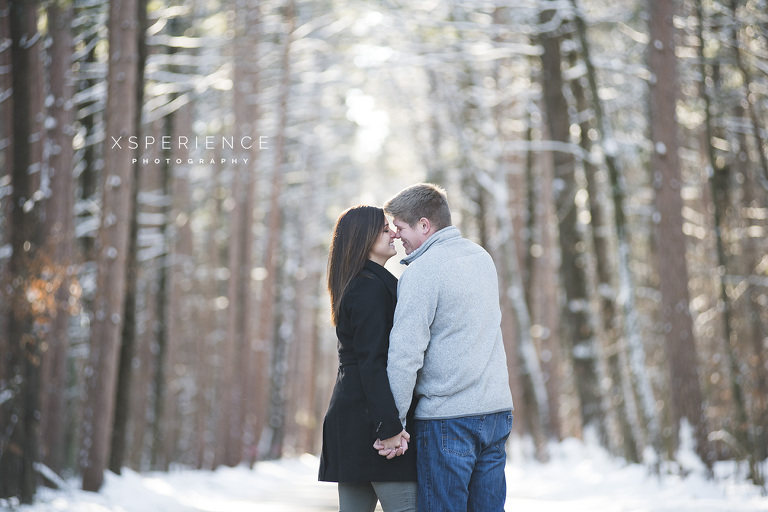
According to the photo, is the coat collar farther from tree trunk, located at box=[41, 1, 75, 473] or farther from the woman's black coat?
tree trunk, located at box=[41, 1, 75, 473]

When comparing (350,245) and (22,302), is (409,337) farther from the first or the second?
(22,302)

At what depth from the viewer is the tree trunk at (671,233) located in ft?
36.4

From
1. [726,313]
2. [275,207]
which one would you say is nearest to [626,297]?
[726,313]

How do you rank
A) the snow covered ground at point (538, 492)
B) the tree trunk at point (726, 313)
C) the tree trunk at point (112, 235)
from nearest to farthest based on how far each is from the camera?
the snow covered ground at point (538, 492)
the tree trunk at point (726, 313)
the tree trunk at point (112, 235)

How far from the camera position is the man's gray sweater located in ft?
13.9

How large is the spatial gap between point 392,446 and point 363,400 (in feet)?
0.88

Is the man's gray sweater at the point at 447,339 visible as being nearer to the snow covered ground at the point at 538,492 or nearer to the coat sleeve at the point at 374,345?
the coat sleeve at the point at 374,345

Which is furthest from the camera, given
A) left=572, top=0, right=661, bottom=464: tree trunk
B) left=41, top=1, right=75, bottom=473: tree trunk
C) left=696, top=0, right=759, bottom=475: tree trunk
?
left=572, top=0, right=661, bottom=464: tree trunk

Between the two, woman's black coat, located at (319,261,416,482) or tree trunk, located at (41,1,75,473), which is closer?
woman's black coat, located at (319,261,416,482)

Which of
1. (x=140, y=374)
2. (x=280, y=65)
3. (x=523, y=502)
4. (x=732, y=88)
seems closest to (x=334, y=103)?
(x=280, y=65)

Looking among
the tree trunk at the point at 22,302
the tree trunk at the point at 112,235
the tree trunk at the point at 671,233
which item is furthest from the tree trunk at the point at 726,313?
the tree trunk at the point at 22,302

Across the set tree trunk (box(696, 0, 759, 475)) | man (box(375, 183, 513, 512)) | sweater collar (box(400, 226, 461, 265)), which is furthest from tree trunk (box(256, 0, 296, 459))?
man (box(375, 183, 513, 512))

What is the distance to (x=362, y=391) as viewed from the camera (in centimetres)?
433

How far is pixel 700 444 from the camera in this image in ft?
35.3
